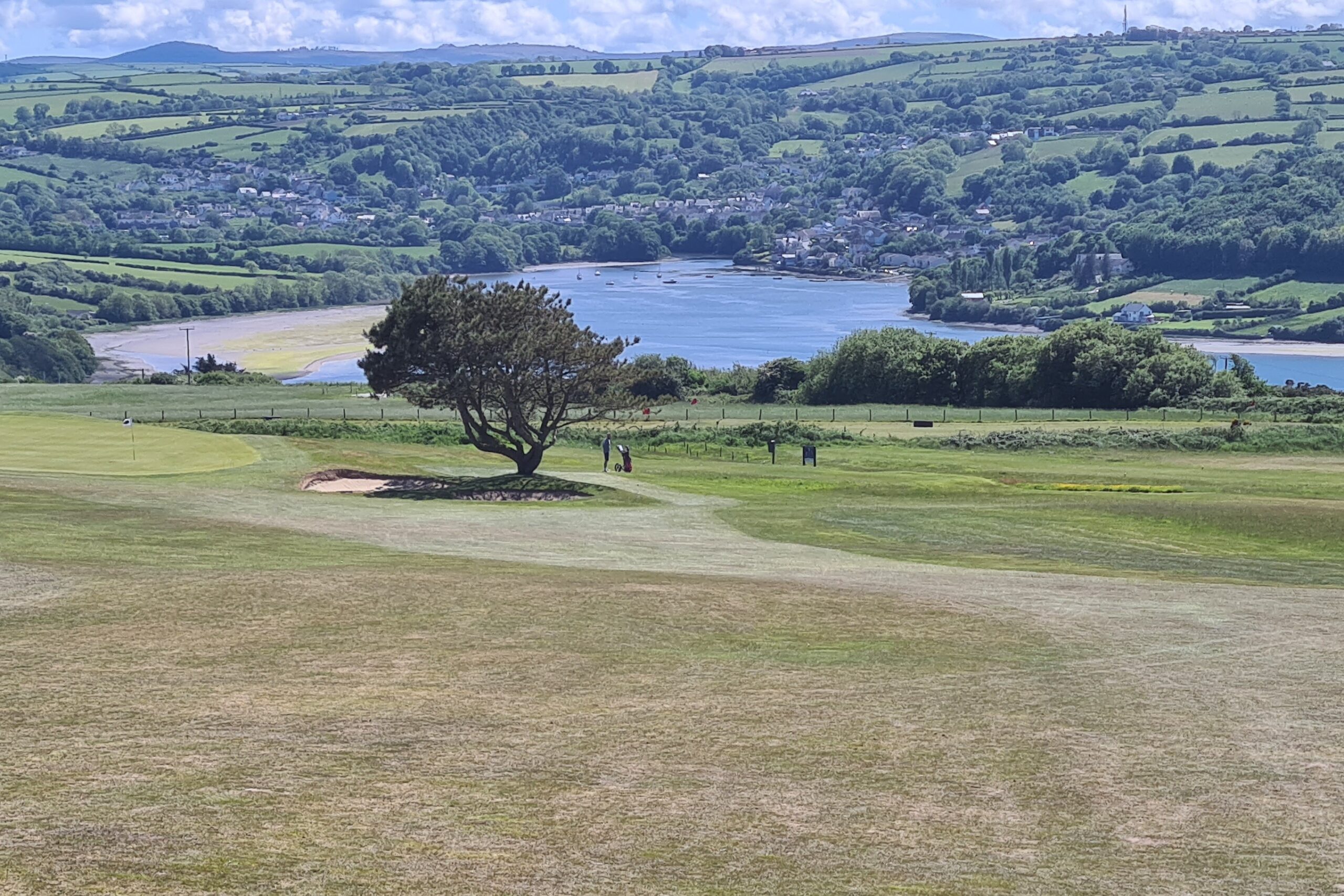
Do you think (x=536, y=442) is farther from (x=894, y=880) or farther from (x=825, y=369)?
(x=825, y=369)

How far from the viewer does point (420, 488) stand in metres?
47.3

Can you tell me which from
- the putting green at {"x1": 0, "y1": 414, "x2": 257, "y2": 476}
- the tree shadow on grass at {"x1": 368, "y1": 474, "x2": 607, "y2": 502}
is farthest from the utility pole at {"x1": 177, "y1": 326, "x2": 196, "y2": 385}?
the tree shadow on grass at {"x1": 368, "y1": 474, "x2": 607, "y2": 502}

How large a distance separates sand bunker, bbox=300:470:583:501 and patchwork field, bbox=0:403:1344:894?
850 cm

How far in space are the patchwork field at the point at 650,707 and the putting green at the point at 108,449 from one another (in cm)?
1034

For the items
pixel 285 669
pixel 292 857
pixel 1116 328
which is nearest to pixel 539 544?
pixel 285 669

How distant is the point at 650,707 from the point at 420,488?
28.8 meters

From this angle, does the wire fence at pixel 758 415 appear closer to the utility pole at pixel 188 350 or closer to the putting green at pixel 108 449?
the putting green at pixel 108 449

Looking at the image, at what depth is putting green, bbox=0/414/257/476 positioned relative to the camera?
4722cm

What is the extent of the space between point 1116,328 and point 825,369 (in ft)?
61.3

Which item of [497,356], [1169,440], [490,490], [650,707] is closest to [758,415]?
[1169,440]

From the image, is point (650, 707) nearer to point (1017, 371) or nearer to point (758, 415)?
point (758, 415)

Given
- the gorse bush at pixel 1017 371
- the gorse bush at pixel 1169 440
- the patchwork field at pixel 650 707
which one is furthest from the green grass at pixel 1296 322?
the patchwork field at pixel 650 707

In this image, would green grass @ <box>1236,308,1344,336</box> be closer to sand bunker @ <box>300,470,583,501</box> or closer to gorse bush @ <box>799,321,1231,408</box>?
gorse bush @ <box>799,321,1231,408</box>

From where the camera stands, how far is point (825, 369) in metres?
112
